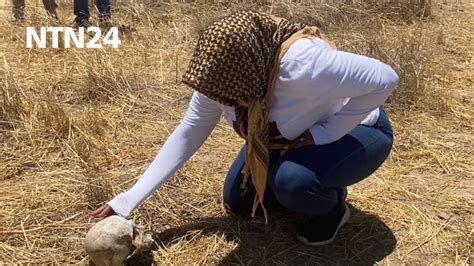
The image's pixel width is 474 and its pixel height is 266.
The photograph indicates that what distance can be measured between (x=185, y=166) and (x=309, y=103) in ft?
3.07

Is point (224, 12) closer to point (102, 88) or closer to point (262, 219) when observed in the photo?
point (102, 88)

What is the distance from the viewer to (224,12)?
505 cm

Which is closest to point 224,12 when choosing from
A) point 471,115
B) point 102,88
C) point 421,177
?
point 102,88

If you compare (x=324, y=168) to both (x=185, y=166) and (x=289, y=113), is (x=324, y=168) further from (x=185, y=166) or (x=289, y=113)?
(x=185, y=166)

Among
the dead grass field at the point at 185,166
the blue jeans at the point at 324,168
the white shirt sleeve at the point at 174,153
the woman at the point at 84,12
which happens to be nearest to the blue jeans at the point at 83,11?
the woman at the point at 84,12

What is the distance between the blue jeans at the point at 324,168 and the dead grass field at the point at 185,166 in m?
0.23

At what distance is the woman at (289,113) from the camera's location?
6.26 feet

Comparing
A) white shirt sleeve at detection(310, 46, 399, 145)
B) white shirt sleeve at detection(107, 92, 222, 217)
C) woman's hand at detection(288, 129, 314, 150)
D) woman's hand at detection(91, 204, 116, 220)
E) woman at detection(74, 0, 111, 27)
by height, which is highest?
white shirt sleeve at detection(310, 46, 399, 145)

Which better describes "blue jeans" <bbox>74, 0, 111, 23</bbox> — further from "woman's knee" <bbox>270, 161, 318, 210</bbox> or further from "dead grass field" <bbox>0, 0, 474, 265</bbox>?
"woman's knee" <bbox>270, 161, 318, 210</bbox>

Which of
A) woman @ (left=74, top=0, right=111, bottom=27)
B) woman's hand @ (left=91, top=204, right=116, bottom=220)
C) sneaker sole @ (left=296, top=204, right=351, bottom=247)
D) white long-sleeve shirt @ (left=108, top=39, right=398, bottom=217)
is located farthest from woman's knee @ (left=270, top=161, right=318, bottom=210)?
woman @ (left=74, top=0, right=111, bottom=27)

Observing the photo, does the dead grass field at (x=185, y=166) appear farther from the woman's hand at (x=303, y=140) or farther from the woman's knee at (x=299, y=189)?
the woman's hand at (x=303, y=140)

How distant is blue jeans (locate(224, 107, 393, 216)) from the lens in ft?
6.95

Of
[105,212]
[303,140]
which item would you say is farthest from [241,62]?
[105,212]

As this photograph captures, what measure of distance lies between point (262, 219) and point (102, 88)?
153 centimetres
